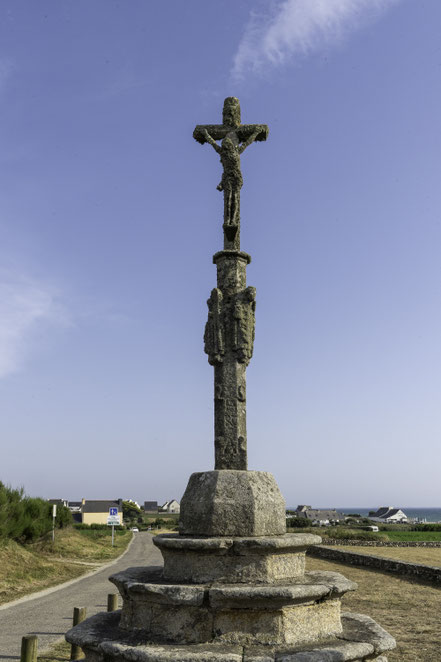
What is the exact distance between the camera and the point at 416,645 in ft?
24.9

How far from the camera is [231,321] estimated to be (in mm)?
5488

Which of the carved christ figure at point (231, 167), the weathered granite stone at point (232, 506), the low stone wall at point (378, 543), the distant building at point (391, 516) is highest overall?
the carved christ figure at point (231, 167)

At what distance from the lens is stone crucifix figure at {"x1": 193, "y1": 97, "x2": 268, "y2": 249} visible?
6020 millimetres

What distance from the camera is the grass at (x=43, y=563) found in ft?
46.4

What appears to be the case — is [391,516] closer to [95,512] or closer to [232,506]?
[95,512]

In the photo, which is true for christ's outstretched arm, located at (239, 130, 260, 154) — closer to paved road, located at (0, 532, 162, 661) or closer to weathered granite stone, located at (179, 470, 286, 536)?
weathered granite stone, located at (179, 470, 286, 536)

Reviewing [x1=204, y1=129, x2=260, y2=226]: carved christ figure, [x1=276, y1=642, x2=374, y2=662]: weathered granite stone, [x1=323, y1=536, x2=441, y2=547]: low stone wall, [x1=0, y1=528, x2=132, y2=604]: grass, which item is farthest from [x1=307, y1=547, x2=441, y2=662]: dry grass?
[x1=323, y1=536, x2=441, y2=547]: low stone wall

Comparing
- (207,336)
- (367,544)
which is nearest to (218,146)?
(207,336)

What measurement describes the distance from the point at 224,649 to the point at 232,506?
112 cm

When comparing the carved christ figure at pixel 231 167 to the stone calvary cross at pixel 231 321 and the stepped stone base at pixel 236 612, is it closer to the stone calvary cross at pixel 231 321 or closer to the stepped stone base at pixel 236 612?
the stone calvary cross at pixel 231 321

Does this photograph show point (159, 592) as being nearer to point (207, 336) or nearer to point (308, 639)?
point (308, 639)

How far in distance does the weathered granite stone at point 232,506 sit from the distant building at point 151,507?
400 ft

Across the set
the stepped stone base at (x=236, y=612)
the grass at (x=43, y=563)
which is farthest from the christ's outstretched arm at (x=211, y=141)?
the grass at (x=43, y=563)

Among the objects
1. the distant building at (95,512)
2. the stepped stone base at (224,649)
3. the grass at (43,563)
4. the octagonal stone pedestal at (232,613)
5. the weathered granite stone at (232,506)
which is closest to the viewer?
the stepped stone base at (224,649)
